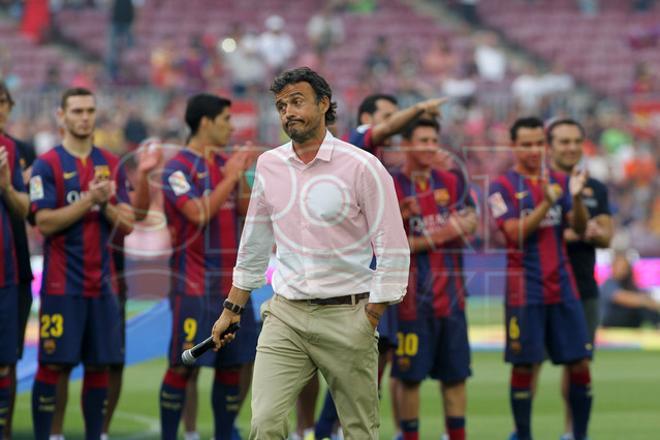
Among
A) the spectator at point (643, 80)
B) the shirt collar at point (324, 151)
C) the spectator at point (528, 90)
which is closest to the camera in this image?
the shirt collar at point (324, 151)

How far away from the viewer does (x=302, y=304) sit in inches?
248

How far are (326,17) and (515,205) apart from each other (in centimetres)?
1863

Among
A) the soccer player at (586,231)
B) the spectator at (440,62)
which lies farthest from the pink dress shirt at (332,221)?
the spectator at (440,62)

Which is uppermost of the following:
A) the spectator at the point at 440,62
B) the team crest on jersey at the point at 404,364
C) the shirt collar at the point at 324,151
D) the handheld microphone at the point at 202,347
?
the spectator at the point at 440,62

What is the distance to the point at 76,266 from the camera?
8.42m

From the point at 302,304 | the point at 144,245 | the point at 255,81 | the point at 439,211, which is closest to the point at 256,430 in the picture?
the point at 302,304

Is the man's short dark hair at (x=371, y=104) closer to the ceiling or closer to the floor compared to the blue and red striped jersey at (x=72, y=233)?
closer to the ceiling

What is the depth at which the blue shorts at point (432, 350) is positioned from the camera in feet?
28.3

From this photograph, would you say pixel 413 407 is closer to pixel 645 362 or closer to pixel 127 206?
pixel 127 206

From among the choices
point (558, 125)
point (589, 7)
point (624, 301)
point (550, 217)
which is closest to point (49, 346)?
point (550, 217)

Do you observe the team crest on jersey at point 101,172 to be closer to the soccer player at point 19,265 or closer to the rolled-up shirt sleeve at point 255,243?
the soccer player at point 19,265

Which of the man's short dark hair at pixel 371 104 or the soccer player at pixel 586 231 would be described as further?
the soccer player at pixel 586 231

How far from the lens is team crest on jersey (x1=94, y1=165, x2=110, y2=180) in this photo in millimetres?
8508

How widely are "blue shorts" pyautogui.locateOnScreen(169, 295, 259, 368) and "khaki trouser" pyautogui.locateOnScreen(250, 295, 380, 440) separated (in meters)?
2.25
